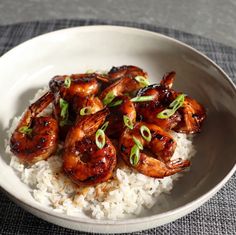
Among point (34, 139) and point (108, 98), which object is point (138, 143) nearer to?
point (108, 98)

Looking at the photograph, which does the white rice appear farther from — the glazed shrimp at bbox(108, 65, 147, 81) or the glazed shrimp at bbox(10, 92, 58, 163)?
the glazed shrimp at bbox(108, 65, 147, 81)

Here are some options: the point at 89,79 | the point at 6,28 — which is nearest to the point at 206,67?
the point at 89,79

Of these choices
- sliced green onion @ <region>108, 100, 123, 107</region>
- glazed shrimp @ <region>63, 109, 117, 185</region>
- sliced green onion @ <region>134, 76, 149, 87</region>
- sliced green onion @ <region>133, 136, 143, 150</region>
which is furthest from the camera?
sliced green onion @ <region>134, 76, 149, 87</region>

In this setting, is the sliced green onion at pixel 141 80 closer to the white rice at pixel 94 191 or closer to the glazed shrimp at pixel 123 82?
the glazed shrimp at pixel 123 82

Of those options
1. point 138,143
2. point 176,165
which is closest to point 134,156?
point 138,143

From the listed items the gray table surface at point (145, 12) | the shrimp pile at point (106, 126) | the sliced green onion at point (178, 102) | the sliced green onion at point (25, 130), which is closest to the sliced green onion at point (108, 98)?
the shrimp pile at point (106, 126)

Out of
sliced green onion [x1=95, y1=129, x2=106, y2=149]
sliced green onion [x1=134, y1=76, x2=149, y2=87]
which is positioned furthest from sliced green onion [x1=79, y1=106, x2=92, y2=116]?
sliced green onion [x1=134, y1=76, x2=149, y2=87]

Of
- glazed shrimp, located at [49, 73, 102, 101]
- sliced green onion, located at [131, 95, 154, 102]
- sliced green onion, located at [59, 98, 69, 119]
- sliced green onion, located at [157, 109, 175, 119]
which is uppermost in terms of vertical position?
sliced green onion, located at [131, 95, 154, 102]

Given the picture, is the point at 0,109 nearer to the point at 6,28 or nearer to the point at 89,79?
the point at 89,79
